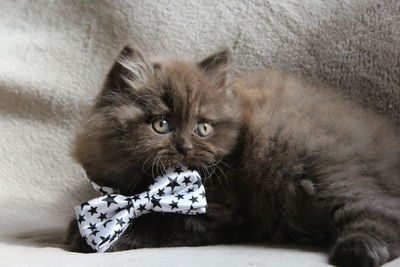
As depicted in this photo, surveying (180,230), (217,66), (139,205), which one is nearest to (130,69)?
(217,66)

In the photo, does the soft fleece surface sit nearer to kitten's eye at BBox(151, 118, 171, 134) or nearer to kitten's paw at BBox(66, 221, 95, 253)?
kitten's paw at BBox(66, 221, 95, 253)

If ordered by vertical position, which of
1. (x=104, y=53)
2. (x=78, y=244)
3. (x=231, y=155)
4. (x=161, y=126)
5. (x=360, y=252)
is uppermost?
(x=104, y=53)

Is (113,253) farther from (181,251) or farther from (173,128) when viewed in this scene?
(173,128)

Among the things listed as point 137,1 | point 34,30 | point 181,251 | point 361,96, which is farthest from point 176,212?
point 34,30

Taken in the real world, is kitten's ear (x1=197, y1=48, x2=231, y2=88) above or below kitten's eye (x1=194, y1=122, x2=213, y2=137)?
above

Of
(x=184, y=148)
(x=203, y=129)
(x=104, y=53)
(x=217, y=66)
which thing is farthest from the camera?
(x=104, y=53)

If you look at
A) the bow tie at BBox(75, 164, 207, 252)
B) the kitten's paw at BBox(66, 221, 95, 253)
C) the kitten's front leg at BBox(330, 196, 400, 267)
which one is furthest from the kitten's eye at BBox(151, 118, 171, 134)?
the kitten's front leg at BBox(330, 196, 400, 267)

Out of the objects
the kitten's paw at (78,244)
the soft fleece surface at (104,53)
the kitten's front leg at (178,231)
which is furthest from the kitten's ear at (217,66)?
the kitten's paw at (78,244)

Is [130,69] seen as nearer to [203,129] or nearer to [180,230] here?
[203,129]

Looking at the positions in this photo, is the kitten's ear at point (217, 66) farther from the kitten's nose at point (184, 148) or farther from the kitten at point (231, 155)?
the kitten's nose at point (184, 148)
